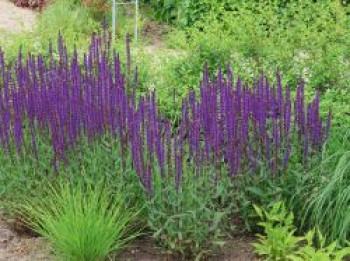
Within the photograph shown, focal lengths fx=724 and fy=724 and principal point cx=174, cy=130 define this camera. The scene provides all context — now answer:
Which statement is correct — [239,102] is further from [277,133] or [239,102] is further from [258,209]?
[258,209]

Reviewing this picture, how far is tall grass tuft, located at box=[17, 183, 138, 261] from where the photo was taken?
4.53 m

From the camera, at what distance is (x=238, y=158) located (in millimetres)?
4781

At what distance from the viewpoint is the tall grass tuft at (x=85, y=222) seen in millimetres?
4532

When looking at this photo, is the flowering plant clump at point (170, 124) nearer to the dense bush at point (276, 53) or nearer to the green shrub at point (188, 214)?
the green shrub at point (188, 214)

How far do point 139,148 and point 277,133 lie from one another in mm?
954

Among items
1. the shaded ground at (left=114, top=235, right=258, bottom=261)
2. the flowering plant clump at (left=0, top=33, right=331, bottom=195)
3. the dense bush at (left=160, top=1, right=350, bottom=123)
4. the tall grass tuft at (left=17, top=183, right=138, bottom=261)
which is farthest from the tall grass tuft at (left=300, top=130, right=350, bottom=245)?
the dense bush at (left=160, top=1, right=350, bottom=123)

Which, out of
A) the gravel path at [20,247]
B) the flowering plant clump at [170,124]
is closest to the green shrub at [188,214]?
the flowering plant clump at [170,124]

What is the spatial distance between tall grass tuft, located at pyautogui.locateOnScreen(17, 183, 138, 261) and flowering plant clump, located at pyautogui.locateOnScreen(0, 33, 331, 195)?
0.98 feet

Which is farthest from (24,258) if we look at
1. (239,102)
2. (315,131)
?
(315,131)

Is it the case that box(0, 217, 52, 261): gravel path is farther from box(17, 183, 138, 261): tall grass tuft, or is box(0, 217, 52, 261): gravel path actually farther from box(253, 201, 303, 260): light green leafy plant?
box(253, 201, 303, 260): light green leafy plant

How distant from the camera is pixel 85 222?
4.52 metres

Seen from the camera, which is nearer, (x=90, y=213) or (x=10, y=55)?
(x=90, y=213)

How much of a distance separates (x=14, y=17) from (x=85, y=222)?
9911mm

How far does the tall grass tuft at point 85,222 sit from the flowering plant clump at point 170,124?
298 millimetres
